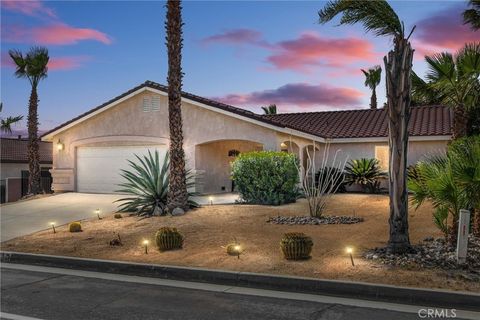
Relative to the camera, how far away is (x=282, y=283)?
767 cm

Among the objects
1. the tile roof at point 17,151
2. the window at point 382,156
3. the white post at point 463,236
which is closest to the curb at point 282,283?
the white post at point 463,236

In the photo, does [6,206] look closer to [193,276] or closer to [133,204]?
[133,204]

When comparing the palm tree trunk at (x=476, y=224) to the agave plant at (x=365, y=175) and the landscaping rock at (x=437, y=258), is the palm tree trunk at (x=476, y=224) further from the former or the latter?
the agave plant at (x=365, y=175)

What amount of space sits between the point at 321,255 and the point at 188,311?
358cm

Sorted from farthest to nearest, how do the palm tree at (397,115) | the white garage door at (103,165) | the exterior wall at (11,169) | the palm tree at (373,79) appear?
the palm tree at (373,79)
the exterior wall at (11,169)
the white garage door at (103,165)
the palm tree at (397,115)

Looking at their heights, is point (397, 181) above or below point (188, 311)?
above

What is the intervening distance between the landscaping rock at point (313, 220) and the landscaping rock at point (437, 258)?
3.32 m

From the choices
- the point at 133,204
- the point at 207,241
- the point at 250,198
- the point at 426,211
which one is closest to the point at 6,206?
the point at 133,204

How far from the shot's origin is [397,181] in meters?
8.70

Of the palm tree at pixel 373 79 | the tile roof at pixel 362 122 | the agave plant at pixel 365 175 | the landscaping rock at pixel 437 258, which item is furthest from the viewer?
the palm tree at pixel 373 79

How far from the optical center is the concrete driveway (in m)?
14.9

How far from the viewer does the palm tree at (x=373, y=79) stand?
43781mm

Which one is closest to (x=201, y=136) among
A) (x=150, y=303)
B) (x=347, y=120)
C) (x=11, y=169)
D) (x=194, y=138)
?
(x=194, y=138)

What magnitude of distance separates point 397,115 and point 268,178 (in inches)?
302
